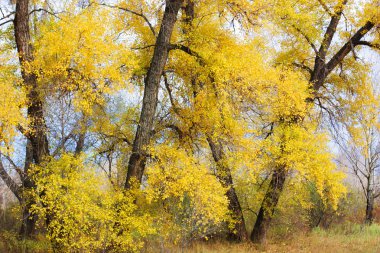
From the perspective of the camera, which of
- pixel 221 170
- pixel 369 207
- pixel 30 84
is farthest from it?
pixel 369 207

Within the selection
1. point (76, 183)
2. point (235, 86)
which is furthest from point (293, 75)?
point (76, 183)

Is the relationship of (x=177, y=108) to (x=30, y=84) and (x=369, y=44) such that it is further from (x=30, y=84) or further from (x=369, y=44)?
(x=369, y=44)

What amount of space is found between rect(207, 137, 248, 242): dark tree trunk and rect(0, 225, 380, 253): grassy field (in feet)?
1.48

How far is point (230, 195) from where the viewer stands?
13.5 m

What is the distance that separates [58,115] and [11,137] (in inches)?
97.8

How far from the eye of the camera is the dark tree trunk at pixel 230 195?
12195 mm

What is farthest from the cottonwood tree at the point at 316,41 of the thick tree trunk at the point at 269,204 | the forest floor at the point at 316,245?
the forest floor at the point at 316,245

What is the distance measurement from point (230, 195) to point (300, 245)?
2865 mm

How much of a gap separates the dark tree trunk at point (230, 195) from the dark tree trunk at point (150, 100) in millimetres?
1842

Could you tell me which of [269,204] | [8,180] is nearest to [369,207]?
[269,204]

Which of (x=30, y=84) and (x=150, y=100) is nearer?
(x=30, y=84)

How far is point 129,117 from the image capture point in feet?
44.7

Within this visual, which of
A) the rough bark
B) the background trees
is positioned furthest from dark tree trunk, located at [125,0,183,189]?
the rough bark

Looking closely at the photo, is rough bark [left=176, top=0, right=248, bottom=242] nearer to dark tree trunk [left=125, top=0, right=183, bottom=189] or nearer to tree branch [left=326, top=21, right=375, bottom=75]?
dark tree trunk [left=125, top=0, right=183, bottom=189]
